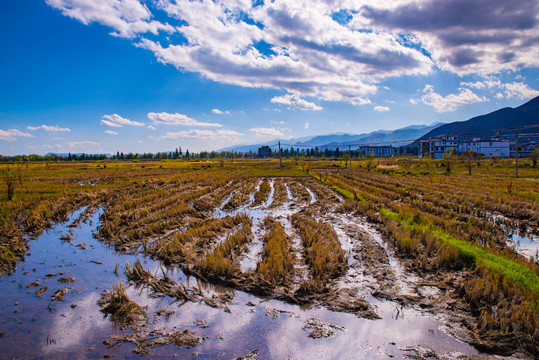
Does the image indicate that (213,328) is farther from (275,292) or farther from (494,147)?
(494,147)

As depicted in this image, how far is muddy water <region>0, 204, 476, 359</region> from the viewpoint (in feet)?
13.1

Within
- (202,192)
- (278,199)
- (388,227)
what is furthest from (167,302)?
(202,192)

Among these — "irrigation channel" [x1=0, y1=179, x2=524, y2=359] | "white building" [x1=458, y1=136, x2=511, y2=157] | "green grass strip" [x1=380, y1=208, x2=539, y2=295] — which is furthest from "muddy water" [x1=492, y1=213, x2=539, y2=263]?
"white building" [x1=458, y1=136, x2=511, y2=157]

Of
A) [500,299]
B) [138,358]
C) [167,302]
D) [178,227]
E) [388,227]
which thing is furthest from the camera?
[178,227]

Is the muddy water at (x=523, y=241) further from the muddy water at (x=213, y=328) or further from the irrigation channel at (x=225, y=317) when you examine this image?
the muddy water at (x=213, y=328)

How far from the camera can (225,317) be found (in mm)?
4871

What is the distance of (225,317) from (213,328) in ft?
1.16

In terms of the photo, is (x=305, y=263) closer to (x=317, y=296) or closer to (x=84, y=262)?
(x=317, y=296)

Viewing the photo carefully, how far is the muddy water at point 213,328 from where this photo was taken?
3.99 meters

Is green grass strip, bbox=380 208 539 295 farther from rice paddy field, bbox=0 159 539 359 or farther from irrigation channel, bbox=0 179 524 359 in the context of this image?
irrigation channel, bbox=0 179 524 359

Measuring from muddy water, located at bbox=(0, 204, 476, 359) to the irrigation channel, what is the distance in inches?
0.6

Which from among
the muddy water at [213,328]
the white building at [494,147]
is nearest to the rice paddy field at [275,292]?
the muddy water at [213,328]

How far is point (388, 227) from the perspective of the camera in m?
9.73

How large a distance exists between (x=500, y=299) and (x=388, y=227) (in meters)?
4.98
